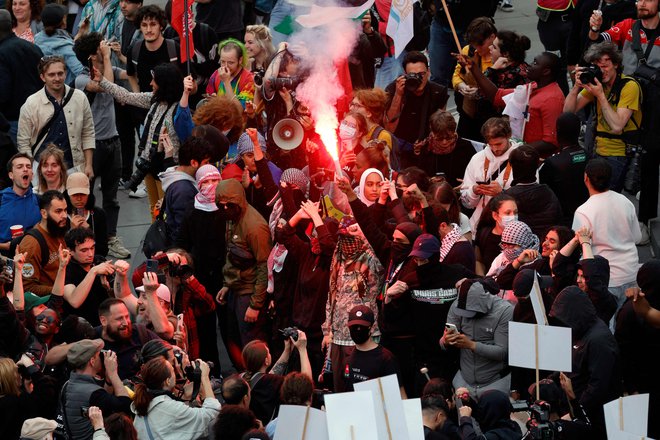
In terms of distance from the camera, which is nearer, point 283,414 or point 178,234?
point 283,414

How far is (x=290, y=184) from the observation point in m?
9.99

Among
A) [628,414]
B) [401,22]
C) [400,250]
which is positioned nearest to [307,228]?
[400,250]

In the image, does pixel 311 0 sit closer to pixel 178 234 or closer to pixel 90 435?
pixel 178 234

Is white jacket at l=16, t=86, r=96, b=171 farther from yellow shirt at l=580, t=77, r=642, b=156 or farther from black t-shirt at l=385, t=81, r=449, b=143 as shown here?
yellow shirt at l=580, t=77, r=642, b=156

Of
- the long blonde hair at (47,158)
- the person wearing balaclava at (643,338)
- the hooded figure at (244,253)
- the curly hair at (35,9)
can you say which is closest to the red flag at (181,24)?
the curly hair at (35,9)

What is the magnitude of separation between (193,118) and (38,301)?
258 centimetres

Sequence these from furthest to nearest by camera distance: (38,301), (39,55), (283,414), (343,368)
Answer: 1. (39,55)
2. (38,301)
3. (343,368)
4. (283,414)

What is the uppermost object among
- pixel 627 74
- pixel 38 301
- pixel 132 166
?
pixel 627 74

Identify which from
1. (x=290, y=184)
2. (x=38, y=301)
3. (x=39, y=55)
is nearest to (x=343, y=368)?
(x=290, y=184)

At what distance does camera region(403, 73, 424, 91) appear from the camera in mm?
11562

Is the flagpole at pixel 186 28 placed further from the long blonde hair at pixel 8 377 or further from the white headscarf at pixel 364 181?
the long blonde hair at pixel 8 377

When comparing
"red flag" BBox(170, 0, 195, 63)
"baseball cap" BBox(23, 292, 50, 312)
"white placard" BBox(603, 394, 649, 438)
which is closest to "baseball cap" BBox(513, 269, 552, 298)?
"white placard" BBox(603, 394, 649, 438)

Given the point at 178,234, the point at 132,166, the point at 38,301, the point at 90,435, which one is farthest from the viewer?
the point at 132,166

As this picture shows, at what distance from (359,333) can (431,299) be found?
28.8 inches
